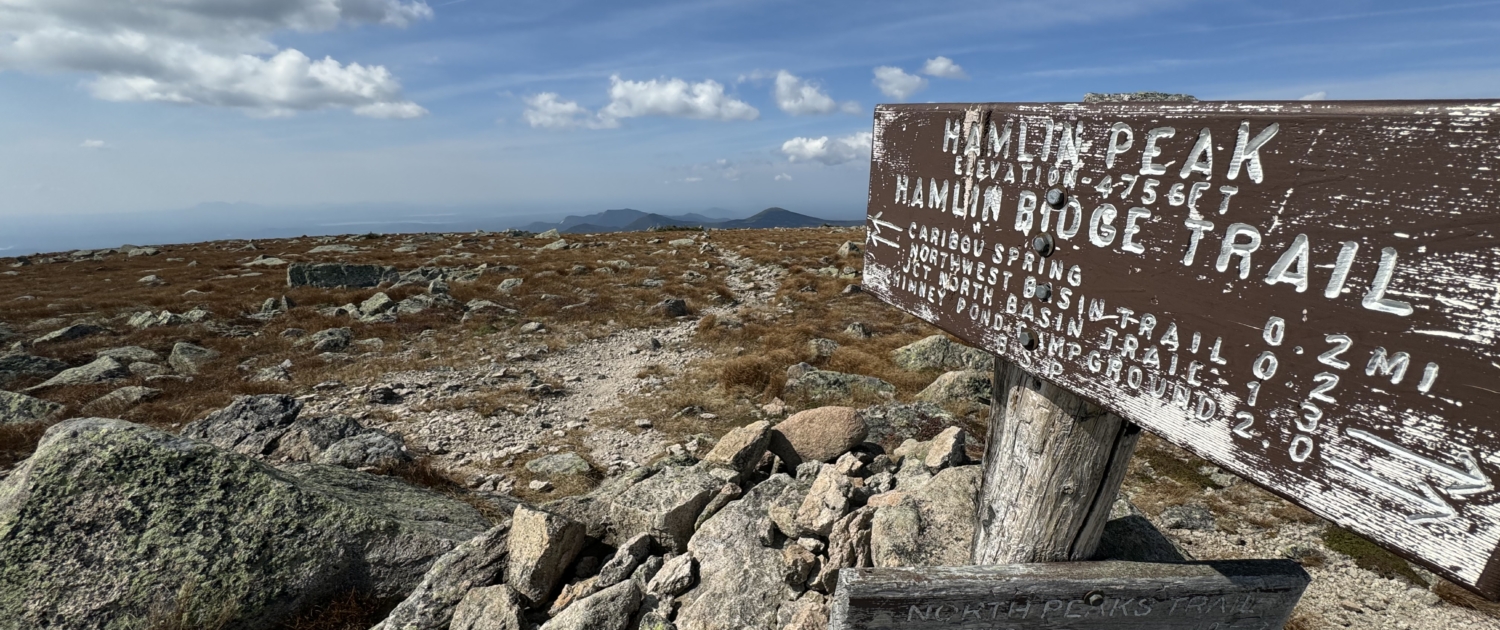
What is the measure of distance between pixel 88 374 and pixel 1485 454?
22281 millimetres

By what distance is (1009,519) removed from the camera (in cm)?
381

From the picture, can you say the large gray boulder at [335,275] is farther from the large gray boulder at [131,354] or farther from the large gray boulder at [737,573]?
the large gray boulder at [737,573]

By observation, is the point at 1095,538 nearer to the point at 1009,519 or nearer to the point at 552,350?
the point at 1009,519

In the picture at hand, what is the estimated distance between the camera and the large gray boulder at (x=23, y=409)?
11820mm

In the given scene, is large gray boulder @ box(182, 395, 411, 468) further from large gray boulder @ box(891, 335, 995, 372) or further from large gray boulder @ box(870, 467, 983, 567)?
large gray boulder @ box(891, 335, 995, 372)

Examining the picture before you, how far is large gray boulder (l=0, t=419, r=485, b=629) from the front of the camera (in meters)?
5.50

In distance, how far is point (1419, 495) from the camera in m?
1.84

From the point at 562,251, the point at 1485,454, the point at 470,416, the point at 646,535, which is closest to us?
the point at 1485,454

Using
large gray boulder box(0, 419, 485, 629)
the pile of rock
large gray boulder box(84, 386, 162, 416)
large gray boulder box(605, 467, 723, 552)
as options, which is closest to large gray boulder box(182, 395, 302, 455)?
large gray boulder box(0, 419, 485, 629)

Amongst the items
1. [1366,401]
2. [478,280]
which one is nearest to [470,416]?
[1366,401]

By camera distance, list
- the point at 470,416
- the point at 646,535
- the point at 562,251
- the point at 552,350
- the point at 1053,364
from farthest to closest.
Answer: the point at 562,251 < the point at 552,350 < the point at 470,416 < the point at 646,535 < the point at 1053,364

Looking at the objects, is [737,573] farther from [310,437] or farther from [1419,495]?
[310,437]

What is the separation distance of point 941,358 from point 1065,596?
11.6 metres

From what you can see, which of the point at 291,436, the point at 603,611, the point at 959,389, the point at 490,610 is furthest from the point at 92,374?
the point at 959,389
